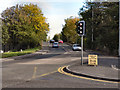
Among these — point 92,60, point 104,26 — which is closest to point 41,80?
point 92,60

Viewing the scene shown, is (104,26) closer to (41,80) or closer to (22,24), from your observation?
(22,24)

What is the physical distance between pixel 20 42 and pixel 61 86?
37.3 metres

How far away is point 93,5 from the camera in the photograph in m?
42.5

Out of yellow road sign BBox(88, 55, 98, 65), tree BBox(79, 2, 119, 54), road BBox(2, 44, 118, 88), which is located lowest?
road BBox(2, 44, 118, 88)

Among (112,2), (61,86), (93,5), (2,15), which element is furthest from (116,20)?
(2,15)

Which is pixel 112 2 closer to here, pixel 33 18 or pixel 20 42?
pixel 33 18

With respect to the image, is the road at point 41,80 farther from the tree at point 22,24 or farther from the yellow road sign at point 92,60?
the tree at point 22,24

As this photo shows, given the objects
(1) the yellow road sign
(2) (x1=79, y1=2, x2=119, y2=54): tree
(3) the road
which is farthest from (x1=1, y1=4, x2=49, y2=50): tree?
(3) the road

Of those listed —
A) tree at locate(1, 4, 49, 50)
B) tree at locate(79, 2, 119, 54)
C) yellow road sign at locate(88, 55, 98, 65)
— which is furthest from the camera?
tree at locate(1, 4, 49, 50)

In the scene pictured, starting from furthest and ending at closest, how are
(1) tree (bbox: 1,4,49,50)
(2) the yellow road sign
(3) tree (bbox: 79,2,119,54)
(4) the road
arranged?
(1) tree (bbox: 1,4,49,50)
(3) tree (bbox: 79,2,119,54)
(2) the yellow road sign
(4) the road

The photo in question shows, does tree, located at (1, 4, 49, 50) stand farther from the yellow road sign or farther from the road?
the road

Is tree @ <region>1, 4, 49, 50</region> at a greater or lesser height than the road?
greater

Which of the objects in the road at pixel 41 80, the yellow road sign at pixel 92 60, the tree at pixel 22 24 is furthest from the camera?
the tree at pixel 22 24

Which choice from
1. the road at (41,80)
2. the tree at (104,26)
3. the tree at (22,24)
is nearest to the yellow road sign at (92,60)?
the road at (41,80)
